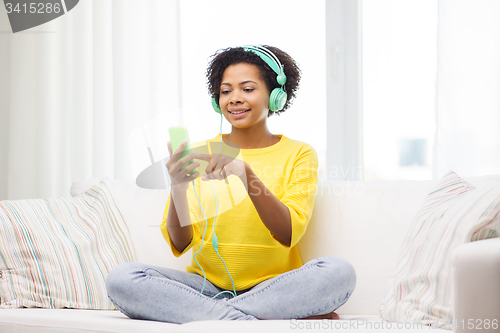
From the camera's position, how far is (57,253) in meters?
1.18

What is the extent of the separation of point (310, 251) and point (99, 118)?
122 centimetres

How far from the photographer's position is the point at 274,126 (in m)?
1.87

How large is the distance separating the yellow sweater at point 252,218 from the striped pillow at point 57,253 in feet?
0.71

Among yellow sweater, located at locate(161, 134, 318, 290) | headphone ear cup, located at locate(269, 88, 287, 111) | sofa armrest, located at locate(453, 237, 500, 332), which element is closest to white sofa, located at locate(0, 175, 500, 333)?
sofa armrest, located at locate(453, 237, 500, 332)

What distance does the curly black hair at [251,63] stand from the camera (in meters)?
1.28

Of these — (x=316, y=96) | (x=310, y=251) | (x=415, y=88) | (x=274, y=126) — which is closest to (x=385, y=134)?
(x=415, y=88)

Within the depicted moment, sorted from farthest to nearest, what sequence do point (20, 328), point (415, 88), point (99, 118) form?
1. point (99, 118)
2. point (415, 88)
3. point (20, 328)

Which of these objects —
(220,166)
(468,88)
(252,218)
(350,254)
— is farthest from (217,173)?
(468,88)

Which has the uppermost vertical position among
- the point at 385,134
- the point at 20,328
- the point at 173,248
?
the point at 385,134

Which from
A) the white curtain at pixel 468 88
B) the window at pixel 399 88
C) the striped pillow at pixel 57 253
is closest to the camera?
the striped pillow at pixel 57 253

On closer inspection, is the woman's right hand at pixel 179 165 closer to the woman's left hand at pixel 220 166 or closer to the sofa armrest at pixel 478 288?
the woman's left hand at pixel 220 166

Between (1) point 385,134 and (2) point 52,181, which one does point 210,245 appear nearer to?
(1) point 385,134

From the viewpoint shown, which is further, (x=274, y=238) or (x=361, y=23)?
(x=361, y=23)

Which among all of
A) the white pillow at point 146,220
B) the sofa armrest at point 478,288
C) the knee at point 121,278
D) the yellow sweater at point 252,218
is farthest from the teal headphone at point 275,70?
the sofa armrest at point 478,288
